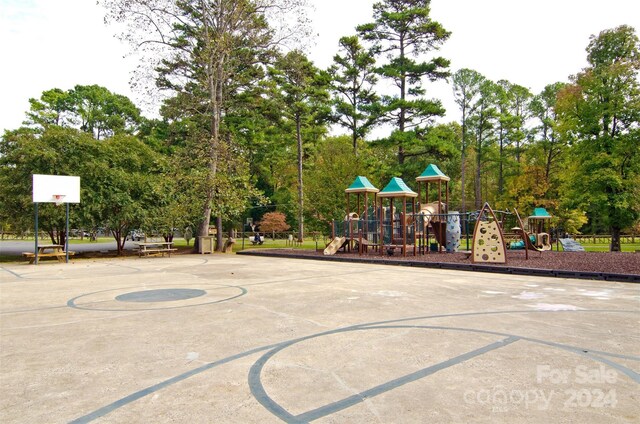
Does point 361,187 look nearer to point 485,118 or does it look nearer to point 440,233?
point 440,233

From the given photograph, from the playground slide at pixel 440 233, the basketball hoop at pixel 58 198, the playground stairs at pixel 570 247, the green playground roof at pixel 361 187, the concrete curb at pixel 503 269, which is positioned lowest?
the concrete curb at pixel 503 269

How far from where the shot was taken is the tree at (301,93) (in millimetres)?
28245

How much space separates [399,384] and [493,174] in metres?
49.2

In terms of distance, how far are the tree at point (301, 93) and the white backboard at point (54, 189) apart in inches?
546

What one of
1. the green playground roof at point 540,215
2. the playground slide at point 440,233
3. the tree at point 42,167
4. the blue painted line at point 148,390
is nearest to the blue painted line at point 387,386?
the blue painted line at point 148,390

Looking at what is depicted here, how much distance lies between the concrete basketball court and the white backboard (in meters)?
9.67

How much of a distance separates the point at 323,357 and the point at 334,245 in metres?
14.5

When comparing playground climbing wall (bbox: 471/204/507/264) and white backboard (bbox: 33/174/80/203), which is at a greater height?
white backboard (bbox: 33/174/80/203)

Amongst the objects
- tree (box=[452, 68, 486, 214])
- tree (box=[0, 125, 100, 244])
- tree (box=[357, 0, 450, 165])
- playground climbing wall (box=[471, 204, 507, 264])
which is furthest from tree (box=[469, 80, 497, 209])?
tree (box=[0, 125, 100, 244])

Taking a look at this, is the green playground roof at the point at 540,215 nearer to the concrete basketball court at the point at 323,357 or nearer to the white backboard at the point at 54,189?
the concrete basketball court at the point at 323,357

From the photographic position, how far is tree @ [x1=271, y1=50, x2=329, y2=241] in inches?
1112

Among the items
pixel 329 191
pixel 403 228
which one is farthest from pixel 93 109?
pixel 403 228

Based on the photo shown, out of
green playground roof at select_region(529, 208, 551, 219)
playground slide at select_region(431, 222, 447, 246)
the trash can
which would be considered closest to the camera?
playground slide at select_region(431, 222, 447, 246)

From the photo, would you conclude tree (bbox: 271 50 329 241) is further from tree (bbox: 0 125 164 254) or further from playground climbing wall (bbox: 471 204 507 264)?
playground climbing wall (bbox: 471 204 507 264)
